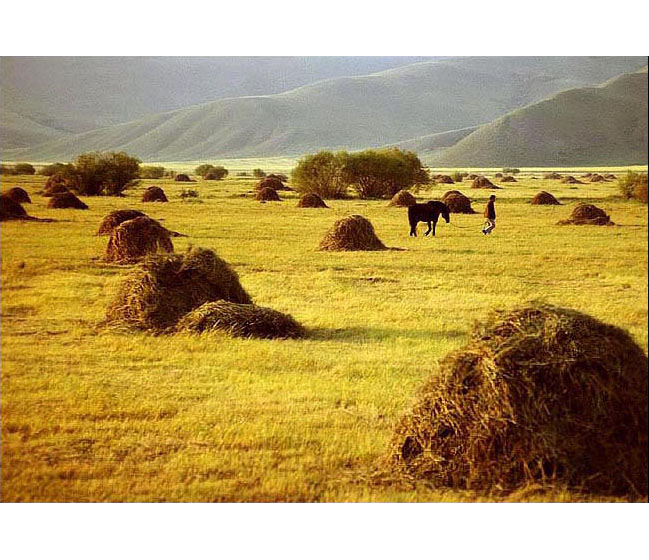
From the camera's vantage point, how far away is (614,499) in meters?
4.51

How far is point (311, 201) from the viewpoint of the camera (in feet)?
19.0

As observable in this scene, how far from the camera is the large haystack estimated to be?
5.56 metres

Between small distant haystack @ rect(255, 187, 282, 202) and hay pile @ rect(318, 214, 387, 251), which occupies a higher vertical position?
small distant haystack @ rect(255, 187, 282, 202)

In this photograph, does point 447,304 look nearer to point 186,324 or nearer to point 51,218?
point 186,324

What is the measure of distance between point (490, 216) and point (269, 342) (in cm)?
185

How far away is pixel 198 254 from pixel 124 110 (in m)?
1.22

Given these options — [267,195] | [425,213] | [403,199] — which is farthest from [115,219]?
[425,213]

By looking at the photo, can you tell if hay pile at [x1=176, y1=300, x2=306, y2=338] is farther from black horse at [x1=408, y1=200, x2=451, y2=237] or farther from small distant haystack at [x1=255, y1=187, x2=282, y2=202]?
black horse at [x1=408, y1=200, x2=451, y2=237]

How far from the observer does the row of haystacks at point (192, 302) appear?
5.50 meters

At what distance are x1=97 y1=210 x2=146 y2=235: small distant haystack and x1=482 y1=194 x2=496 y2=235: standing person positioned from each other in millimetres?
2465

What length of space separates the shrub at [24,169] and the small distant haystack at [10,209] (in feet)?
0.63

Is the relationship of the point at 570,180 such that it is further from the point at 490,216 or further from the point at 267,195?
the point at 267,195

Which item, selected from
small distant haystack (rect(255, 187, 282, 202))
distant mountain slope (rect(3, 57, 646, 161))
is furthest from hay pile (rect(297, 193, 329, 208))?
distant mountain slope (rect(3, 57, 646, 161))

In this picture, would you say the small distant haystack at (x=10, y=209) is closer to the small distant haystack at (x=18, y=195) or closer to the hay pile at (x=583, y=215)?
the small distant haystack at (x=18, y=195)
